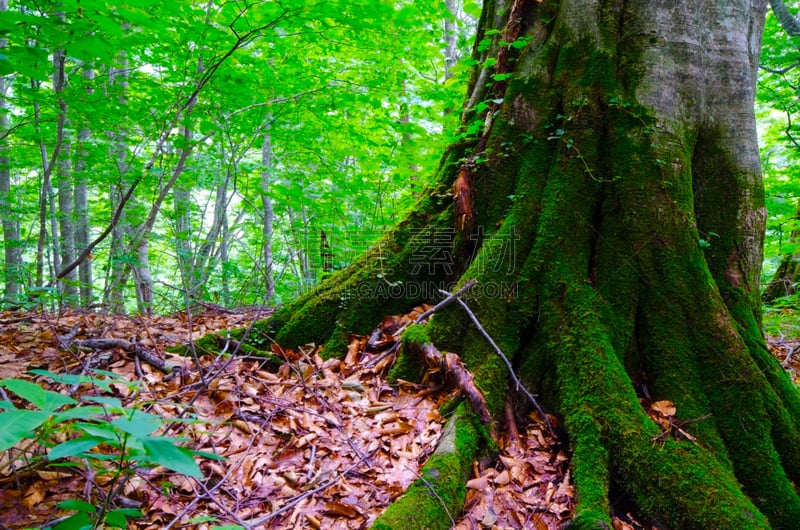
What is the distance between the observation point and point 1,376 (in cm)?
255

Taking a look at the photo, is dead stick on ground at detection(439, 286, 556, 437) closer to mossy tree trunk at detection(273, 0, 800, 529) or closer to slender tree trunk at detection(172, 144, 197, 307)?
mossy tree trunk at detection(273, 0, 800, 529)

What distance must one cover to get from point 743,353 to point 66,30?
15.8 ft

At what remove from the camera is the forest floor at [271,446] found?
76.7 inches

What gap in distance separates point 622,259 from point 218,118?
4.48 meters

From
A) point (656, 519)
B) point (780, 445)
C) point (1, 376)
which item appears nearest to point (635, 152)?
point (780, 445)

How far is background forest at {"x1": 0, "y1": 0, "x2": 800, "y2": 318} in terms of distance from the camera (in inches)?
140

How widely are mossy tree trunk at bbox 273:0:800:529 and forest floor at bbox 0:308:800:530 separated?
240mm

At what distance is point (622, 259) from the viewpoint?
296cm

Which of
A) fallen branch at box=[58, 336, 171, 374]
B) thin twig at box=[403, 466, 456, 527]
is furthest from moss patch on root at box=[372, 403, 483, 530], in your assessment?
fallen branch at box=[58, 336, 171, 374]

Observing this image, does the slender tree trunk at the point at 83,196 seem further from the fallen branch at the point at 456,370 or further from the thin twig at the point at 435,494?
the thin twig at the point at 435,494

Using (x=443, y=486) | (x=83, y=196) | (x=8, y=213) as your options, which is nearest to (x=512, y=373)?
(x=443, y=486)

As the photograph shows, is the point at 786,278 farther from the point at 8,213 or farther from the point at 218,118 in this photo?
the point at 8,213

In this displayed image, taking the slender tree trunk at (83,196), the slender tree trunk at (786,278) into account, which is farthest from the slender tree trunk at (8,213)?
the slender tree trunk at (786,278)

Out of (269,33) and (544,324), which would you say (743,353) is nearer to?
(544,324)
